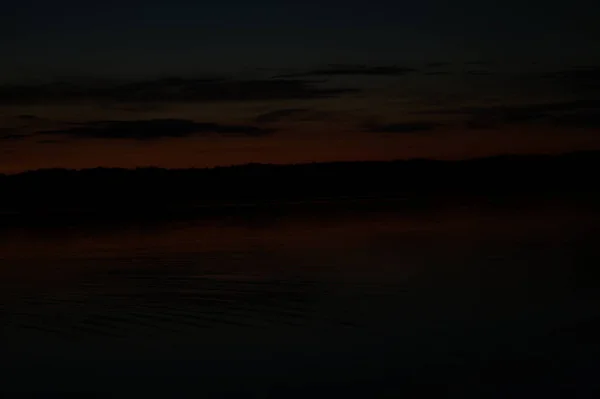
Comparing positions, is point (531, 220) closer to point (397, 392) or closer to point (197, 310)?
point (197, 310)

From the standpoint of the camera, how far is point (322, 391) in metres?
7.20

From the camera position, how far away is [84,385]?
7.62 meters

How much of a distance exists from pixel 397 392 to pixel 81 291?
19.4 feet

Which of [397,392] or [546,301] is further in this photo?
[546,301]

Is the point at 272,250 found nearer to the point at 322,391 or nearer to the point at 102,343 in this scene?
the point at 102,343

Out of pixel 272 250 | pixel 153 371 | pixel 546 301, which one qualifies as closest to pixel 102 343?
pixel 153 371

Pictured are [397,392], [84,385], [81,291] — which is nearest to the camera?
[397,392]

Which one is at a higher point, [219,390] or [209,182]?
[209,182]

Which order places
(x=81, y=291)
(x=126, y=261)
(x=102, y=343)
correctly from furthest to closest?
(x=126, y=261) < (x=81, y=291) < (x=102, y=343)

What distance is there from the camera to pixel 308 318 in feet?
31.8

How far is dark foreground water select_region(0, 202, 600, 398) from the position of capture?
24.7 feet

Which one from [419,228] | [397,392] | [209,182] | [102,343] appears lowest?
[397,392]

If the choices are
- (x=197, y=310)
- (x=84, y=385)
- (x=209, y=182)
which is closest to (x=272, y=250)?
(x=197, y=310)

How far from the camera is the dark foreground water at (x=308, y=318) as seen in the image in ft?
24.7
